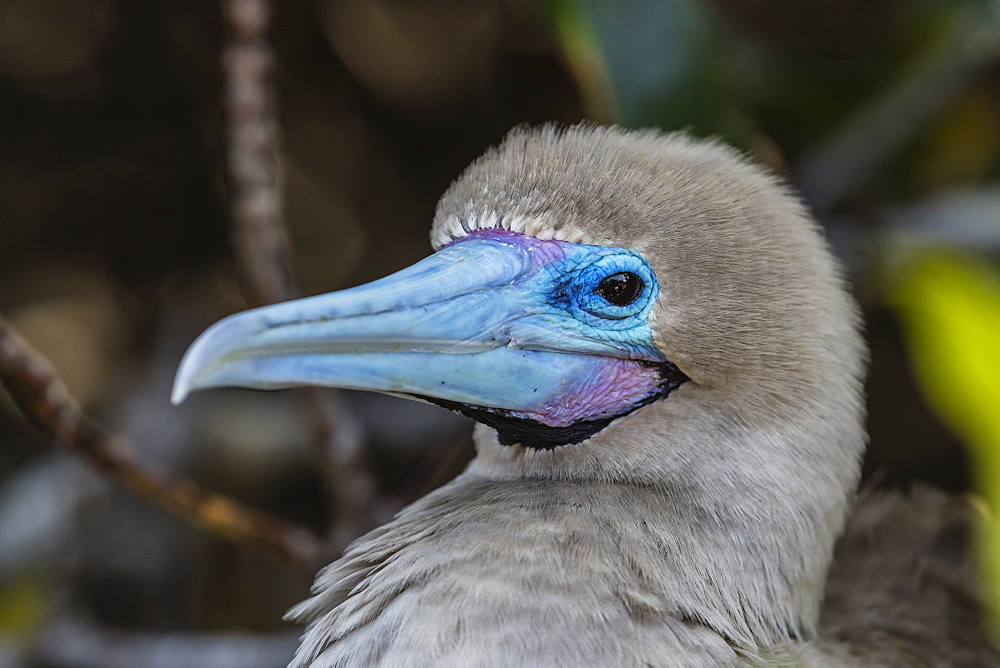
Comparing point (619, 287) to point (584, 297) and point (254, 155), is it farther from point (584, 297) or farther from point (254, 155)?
point (254, 155)

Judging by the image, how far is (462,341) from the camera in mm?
1250

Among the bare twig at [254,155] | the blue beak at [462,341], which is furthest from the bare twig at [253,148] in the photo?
the blue beak at [462,341]

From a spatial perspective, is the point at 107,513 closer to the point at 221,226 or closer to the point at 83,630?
the point at 83,630

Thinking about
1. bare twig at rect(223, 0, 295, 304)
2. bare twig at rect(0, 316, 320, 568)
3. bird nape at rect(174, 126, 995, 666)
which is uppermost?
bare twig at rect(223, 0, 295, 304)

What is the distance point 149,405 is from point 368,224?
1088 millimetres

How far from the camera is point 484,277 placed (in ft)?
4.20

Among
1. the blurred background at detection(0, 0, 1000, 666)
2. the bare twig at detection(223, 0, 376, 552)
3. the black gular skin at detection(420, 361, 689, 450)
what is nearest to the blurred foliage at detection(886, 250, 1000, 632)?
the blurred background at detection(0, 0, 1000, 666)

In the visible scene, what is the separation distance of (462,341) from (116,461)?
2.86 feet

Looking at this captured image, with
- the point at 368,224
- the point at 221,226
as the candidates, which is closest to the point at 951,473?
the point at 368,224

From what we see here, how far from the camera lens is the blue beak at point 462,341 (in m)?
1.12

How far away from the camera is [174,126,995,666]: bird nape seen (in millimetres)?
1190

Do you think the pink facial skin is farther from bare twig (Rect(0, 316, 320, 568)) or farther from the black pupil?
bare twig (Rect(0, 316, 320, 568))

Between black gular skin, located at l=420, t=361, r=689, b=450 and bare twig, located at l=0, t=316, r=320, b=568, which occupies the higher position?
bare twig, located at l=0, t=316, r=320, b=568

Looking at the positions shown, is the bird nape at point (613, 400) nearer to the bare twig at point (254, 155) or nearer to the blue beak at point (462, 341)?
the blue beak at point (462, 341)
